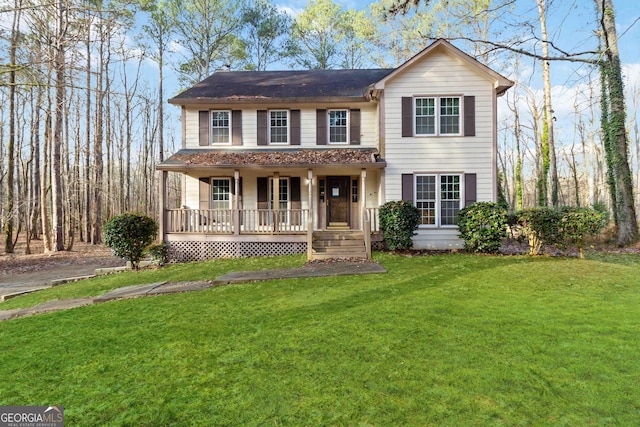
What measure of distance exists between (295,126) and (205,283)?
322 inches

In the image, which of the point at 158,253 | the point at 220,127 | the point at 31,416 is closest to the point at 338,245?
the point at 158,253

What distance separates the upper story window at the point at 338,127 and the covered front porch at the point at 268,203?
0.86 metres

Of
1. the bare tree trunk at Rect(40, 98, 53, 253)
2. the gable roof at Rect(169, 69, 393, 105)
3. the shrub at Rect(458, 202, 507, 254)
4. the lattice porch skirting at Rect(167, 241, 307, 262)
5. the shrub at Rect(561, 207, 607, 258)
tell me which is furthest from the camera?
the bare tree trunk at Rect(40, 98, 53, 253)

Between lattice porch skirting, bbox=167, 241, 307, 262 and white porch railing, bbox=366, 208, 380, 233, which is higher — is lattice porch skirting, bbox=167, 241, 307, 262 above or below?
below

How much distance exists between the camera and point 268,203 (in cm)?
1341

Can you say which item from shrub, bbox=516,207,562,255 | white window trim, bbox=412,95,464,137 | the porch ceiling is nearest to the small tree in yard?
the porch ceiling

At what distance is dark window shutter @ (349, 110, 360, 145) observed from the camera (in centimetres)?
1344

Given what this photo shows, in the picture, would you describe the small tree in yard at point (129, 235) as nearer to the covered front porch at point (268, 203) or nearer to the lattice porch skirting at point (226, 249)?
the covered front porch at point (268, 203)

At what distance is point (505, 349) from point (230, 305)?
4.24 meters

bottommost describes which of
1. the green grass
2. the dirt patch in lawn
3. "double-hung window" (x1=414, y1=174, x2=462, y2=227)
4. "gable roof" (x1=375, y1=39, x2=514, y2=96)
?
the dirt patch in lawn

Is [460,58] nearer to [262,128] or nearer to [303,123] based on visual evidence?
[303,123]

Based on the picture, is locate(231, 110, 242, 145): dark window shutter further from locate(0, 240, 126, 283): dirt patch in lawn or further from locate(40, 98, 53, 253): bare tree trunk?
locate(40, 98, 53, 253): bare tree trunk

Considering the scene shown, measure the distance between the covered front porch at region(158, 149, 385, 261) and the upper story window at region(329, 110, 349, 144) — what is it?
33.9 inches

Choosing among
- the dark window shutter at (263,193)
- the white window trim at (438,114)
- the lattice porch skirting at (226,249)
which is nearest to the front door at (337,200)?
the lattice porch skirting at (226,249)
